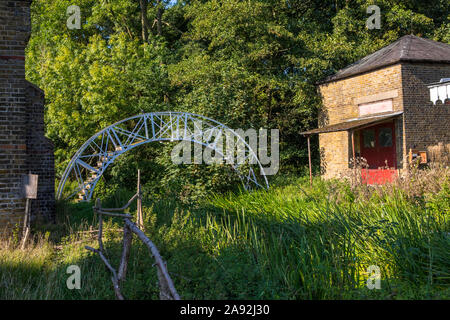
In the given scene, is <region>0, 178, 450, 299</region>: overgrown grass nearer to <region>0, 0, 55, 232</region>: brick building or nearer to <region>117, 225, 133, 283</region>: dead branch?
<region>117, 225, 133, 283</region>: dead branch

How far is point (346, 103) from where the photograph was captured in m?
17.7

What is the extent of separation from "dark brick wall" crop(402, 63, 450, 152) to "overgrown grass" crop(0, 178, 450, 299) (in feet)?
28.6

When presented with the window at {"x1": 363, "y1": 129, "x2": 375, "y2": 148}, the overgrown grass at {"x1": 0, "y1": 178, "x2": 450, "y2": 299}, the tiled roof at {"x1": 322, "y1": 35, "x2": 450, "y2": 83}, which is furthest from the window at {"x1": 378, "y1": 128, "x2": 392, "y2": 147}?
the overgrown grass at {"x1": 0, "y1": 178, "x2": 450, "y2": 299}

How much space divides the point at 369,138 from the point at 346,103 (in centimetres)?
185

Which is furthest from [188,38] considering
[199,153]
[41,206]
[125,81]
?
[41,206]

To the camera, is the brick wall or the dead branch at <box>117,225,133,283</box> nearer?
the dead branch at <box>117,225,133,283</box>

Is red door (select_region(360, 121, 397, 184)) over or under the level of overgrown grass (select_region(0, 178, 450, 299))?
over

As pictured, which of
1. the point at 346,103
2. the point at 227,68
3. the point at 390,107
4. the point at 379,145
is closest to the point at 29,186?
the point at 227,68

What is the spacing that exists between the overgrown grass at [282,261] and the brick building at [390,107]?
8369mm

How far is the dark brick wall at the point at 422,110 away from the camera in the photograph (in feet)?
49.0

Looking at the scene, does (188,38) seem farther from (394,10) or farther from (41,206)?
(41,206)

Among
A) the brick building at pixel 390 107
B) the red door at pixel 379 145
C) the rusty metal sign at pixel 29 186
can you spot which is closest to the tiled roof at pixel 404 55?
the brick building at pixel 390 107

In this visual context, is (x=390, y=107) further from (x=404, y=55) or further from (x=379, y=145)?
(x=404, y=55)

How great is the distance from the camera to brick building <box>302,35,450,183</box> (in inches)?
589
